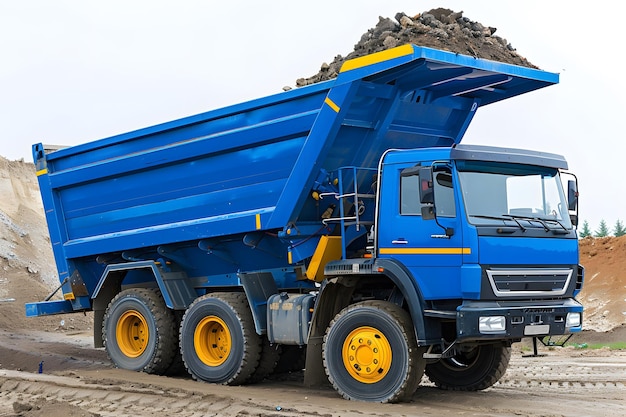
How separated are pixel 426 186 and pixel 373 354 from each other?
1.87 m

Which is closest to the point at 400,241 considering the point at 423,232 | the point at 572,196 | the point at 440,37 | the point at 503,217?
the point at 423,232

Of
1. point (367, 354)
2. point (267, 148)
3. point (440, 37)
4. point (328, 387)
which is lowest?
point (328, 387)

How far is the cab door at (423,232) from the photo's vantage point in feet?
29.0

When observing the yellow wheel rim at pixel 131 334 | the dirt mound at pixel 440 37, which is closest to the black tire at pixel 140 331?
the yellow wheel rim at pixel 131 334

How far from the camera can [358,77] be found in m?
9.73

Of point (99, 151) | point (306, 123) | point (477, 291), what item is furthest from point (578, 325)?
point (99, 151)

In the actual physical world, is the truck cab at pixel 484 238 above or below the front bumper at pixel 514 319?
above

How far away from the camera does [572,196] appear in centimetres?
956

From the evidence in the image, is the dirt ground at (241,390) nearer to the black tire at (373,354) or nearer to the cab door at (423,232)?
the black tire at (373,354)

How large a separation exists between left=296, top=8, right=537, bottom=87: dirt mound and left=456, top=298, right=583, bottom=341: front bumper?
293cm

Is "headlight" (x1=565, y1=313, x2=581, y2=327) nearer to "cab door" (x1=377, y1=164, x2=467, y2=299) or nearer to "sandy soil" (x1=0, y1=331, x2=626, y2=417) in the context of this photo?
"sandy soil" (x1=0, y1=331, x2=626, y2=417)

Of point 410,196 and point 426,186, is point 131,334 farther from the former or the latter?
point 426,186

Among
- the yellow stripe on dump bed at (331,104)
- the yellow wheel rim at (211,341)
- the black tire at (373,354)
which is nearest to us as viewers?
the black tire at (373,354)

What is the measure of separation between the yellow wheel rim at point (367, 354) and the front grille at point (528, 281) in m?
1.31
